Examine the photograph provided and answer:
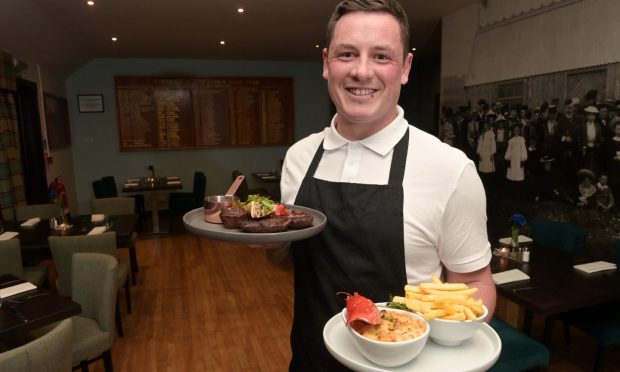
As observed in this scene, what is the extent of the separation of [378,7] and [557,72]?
9.69 feet

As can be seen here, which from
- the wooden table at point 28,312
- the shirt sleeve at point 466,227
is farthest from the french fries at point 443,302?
the wooden table at point 28,312

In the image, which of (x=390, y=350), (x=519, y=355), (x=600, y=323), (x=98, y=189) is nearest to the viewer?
(x=390, y=350)

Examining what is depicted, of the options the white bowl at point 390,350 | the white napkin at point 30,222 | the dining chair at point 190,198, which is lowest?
the dining chair at point 190,198

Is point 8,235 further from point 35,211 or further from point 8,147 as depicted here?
point 8,147

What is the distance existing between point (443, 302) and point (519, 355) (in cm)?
153

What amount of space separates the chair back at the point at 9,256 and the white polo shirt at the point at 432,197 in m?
2.70

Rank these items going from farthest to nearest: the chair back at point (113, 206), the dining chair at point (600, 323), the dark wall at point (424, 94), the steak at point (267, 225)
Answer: the dark wall at point (424, 94) < the chair back at point (113, 206) < the dining chair at point (600, 323) < the steak at point (267, 225)

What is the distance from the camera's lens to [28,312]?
6.83 feet

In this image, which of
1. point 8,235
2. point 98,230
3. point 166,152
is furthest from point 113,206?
point 166,152

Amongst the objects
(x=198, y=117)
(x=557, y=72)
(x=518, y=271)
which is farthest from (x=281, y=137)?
(x=518, y=271)

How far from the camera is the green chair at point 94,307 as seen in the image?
7.62 feet

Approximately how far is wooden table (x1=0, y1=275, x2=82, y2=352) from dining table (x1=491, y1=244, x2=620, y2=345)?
7.54 feet

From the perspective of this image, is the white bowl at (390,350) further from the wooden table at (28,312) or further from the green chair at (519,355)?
the wooden table at (28,312)

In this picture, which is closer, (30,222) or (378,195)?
(378,195)
